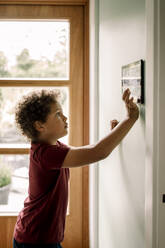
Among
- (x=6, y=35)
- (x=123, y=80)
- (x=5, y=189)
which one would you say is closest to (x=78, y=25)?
(x=6, y=35)

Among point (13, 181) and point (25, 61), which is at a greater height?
point (25, 61)

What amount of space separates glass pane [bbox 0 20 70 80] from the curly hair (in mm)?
845

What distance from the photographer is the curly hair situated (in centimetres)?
143

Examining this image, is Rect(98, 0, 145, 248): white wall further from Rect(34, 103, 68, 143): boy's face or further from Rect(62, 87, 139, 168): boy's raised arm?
Rect(34, 103, 68, 143): boy's face

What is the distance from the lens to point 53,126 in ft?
4.75

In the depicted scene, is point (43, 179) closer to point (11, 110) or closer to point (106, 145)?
point (106, 145)

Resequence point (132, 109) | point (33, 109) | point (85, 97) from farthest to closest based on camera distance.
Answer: point (85, 97) → point (33, 109) → point (132, 109)

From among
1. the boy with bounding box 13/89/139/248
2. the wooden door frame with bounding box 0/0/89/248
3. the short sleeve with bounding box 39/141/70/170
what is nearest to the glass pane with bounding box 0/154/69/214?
the wooden door frame with bounding box 0/0/89/248

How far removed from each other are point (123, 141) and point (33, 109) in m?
0.41

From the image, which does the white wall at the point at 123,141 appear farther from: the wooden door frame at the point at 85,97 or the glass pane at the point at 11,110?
the glass pane at the point at 11,110

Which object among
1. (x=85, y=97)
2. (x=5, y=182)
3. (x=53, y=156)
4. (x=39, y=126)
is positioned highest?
(x=85, y=97)

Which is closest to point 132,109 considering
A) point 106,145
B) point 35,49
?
point 106,145

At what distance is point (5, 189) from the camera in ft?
7.68

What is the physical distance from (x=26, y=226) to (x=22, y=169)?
884 millimetres
